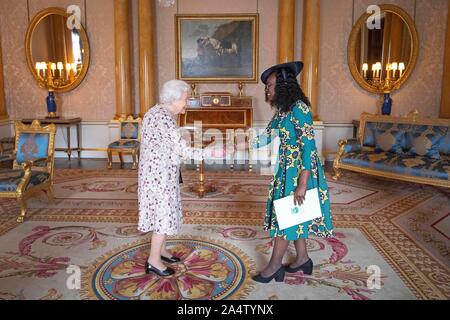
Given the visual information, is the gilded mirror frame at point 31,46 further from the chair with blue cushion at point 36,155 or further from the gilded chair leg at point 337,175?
the gilded chair leg at point 337,175

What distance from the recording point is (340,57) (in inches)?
297

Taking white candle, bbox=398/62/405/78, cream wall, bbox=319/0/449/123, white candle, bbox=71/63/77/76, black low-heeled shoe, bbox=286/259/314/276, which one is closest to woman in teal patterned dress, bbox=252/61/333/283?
black low-heeled shoe, bbox=286/259/314/276

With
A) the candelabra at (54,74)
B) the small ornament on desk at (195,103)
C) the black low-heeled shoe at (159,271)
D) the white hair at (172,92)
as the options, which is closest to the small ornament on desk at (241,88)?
the small ornament on desk at (195,103)

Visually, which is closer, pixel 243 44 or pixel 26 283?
pixel 26 283

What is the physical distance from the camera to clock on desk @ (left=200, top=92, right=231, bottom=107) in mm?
7320

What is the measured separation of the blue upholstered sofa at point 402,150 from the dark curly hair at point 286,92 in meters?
3.21

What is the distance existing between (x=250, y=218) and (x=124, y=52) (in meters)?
4.68

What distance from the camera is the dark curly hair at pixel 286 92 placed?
8.09ft

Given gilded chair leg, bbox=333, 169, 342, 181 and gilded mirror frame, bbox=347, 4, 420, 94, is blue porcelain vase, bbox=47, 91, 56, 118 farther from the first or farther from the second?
gilded mirror frame, bbox=347, 4, 420, 94

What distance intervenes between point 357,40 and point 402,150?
274 centimetres

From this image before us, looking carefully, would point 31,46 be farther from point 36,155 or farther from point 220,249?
point 220,249
